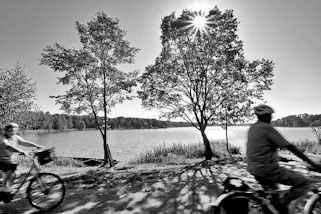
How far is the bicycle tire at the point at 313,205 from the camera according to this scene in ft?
12.9

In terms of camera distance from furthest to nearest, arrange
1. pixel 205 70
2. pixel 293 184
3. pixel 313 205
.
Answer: pixel 205 70, pixel 313 205, pixel 293 184

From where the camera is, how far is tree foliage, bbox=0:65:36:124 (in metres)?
19.9

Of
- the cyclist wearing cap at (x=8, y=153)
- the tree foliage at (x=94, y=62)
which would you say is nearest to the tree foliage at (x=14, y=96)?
Result: the tree foliage at (x=94, y=62)

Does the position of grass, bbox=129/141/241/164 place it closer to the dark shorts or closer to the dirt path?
the dirt path

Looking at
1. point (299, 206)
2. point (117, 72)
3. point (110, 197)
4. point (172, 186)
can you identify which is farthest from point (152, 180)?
point (117, 72)

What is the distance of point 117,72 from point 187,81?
4966 millimetres

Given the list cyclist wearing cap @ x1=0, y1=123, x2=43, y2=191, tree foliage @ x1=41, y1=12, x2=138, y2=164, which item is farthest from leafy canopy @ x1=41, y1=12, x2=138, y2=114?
cyclist wearing cap @ x1=0, y1=123, x2=43, y2=191

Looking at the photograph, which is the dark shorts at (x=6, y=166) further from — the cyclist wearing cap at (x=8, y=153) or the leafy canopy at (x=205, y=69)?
the leafy canopy at (x=205, y=69)

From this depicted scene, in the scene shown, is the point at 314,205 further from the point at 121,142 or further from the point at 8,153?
the point at 121,142

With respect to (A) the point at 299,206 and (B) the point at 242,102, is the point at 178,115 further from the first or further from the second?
(A) the point at 299,206

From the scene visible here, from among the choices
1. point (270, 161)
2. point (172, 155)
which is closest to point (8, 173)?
point (270, 161)

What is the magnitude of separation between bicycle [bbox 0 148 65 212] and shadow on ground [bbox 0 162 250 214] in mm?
245

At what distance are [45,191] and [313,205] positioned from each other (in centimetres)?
618

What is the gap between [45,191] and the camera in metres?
6.24
